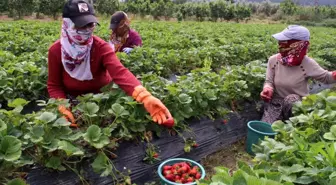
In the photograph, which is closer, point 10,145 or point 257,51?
point 10,145

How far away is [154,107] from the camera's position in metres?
2.51

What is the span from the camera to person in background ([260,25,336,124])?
370 centimetres

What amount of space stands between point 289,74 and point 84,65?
248cm

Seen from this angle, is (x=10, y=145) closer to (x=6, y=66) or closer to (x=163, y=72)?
(x=6, y=66)

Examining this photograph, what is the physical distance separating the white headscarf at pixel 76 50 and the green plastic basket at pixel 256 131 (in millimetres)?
1817

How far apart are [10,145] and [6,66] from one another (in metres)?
2.12

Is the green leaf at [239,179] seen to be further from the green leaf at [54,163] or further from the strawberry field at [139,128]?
the green leaf at [54,163]

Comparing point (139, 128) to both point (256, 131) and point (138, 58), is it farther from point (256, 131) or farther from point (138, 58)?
point (138, 58)

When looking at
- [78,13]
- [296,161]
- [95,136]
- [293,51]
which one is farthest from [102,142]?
[293,51]

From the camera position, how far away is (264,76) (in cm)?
427

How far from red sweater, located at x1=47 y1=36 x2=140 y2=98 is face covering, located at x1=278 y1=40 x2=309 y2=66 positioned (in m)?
2.03

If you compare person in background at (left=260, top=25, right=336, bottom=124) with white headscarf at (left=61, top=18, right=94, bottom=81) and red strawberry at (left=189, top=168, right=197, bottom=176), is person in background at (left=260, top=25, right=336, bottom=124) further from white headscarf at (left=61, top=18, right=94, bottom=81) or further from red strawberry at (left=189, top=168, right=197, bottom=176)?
white headscarf at (left=61, top=18, right=94, bottom=81)

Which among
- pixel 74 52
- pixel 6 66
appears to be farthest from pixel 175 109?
pixel 6 66

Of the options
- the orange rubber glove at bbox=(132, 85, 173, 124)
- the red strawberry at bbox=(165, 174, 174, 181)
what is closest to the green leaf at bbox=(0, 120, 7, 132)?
the orange rubber glove at bbox=(132, 85, 173, 124)
